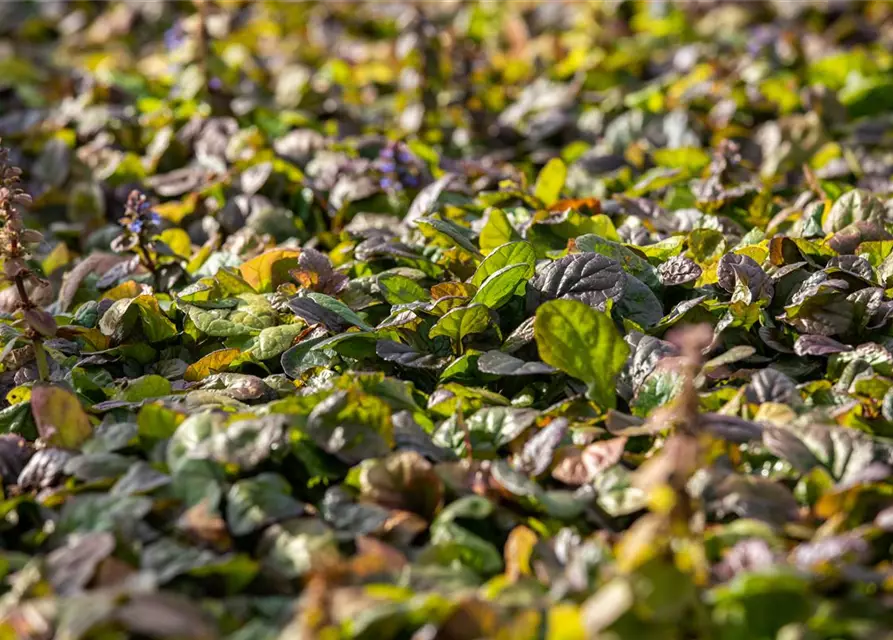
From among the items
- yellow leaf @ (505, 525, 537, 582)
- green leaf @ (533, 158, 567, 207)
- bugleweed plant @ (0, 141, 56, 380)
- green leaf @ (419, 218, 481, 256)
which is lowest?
yellow leaf @ (505, 525, 537, 582)

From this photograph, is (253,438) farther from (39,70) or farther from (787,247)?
(39,70)

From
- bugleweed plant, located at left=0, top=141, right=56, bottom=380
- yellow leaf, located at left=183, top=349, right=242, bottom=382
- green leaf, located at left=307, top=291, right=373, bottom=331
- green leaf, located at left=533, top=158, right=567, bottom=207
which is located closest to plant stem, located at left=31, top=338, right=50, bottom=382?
bugleweed plant, located at left=0, top=141, right=56, bottom=380

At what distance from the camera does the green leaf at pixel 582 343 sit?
2.64 meters

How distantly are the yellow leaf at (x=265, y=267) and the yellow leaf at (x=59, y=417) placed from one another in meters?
0.92

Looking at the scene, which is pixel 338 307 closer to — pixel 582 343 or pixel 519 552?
pixel 582 343

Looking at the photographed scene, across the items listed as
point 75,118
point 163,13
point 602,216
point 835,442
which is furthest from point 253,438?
point 163,13

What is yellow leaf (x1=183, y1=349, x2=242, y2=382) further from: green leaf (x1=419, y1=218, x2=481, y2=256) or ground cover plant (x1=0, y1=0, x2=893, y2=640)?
green leaf (x1=419, y1=218, x2=481, y2=256)

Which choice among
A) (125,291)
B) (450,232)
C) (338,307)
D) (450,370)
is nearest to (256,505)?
(450,370)

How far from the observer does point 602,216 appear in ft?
11.4

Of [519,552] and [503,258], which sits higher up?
[503,258]

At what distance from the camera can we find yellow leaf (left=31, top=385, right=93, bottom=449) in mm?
2436

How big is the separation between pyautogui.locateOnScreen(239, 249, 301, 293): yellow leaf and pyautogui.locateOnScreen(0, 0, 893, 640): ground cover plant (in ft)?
0.04

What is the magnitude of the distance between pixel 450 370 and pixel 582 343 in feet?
1.15

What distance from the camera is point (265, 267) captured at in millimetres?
3322
